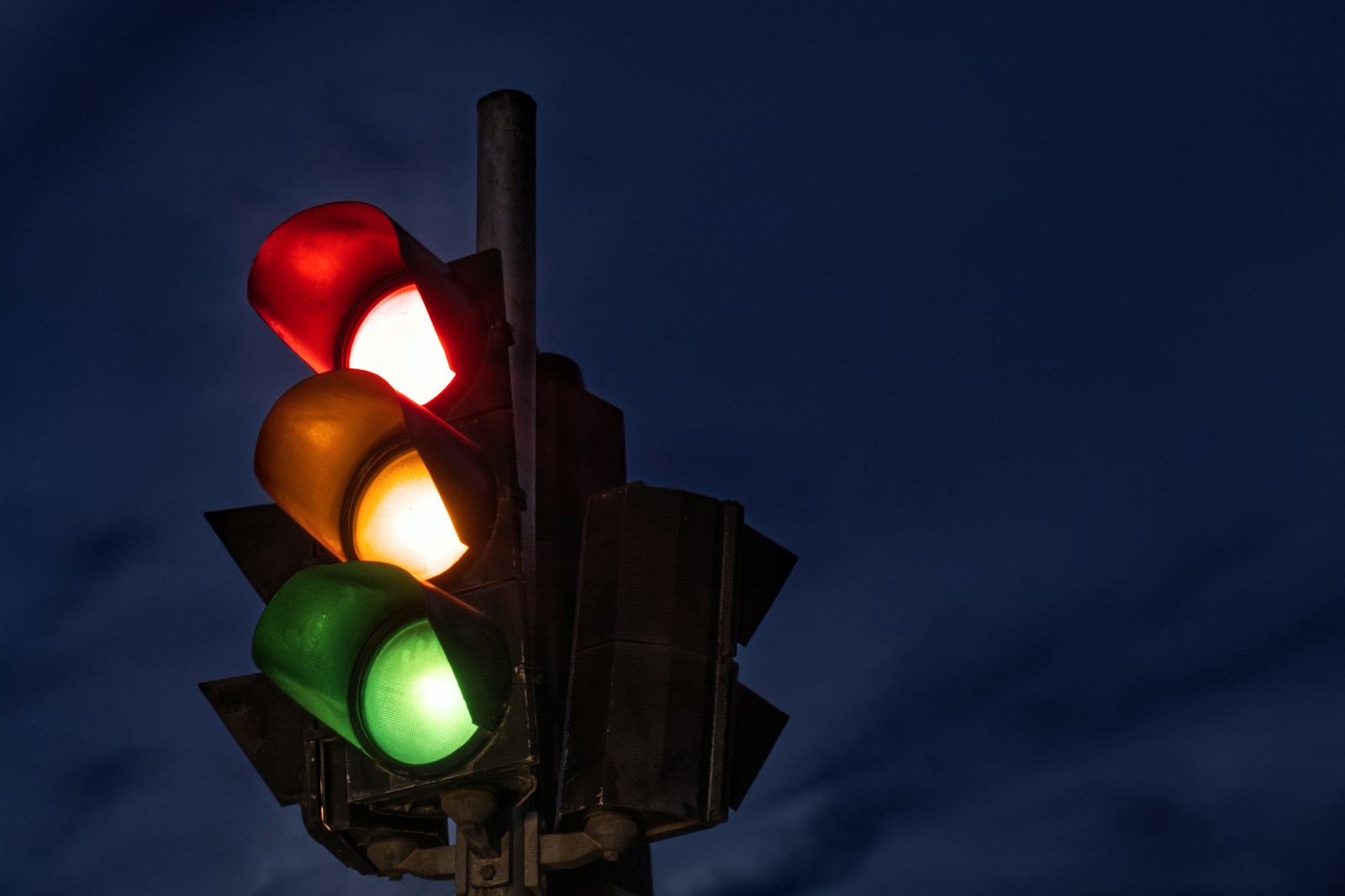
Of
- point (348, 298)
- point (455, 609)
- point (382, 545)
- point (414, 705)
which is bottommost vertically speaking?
point (414, 705)

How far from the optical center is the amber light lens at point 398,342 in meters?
2.99

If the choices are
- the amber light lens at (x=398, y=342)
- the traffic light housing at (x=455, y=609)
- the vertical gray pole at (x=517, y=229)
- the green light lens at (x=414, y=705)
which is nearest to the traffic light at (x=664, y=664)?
the traffic light housing at (x=455, y=609)

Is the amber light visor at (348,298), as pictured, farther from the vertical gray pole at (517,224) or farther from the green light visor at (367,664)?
the green light visor at (367,664)

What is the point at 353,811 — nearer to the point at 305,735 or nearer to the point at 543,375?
the point at 305,735

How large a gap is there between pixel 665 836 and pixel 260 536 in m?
1.20

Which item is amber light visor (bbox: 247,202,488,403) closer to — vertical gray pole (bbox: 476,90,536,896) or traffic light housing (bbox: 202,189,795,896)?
traffic light housing (bbox: 202,189,795,896)

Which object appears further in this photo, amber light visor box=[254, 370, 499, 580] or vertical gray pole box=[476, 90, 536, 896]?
vertical gray pole box=[476, 90, 536, 896]

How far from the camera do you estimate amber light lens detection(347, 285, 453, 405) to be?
9.82 feet

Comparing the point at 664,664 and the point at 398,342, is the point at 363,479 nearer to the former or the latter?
the point at 398,342

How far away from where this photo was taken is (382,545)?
270 cm

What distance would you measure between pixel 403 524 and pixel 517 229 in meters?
0.81

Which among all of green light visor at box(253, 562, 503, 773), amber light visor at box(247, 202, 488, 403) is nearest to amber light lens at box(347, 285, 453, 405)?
amber light visor at box(247, 202, 488, 403)

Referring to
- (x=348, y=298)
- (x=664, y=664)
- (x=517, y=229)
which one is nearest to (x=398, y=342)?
(x=348, y=298)

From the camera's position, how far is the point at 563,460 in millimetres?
3289
